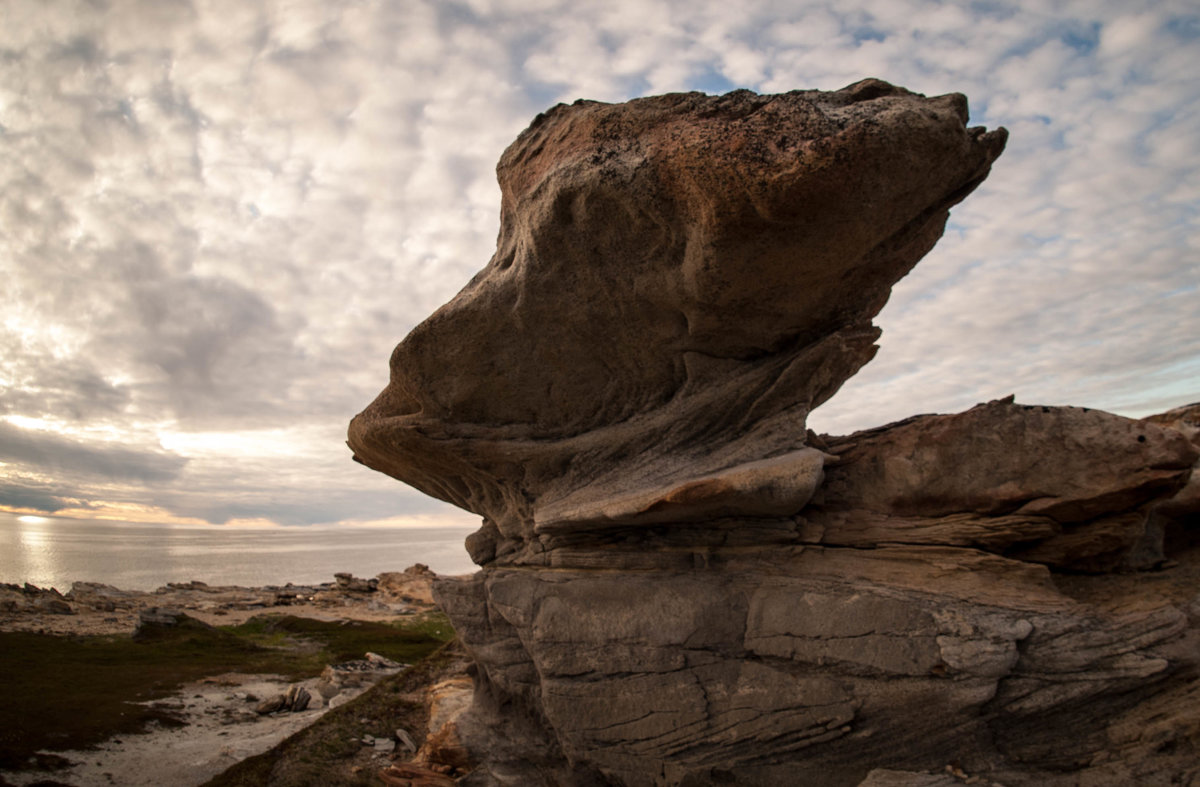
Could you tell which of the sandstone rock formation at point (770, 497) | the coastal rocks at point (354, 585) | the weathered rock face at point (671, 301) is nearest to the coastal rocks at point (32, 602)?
the coastal rocks at point (354, 585)

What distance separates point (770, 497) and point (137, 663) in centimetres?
2085

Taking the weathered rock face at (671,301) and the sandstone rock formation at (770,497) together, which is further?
the sandstone rock formation at (770,497)

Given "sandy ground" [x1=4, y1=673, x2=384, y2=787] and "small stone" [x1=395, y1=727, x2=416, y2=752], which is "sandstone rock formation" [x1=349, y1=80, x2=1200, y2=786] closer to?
"small stone" [x1=395, y1=727, x2=416, y2=752]

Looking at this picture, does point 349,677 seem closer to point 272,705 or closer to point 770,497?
point 272,705

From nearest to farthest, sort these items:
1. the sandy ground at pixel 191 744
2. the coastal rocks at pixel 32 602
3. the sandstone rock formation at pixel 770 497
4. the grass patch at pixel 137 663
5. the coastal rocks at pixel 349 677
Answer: the sandstone rock formation at pixel 770 497 → the sandy ground at pixel 191 744 → the grass patch at pixel 137 663 → the coastal rocks at pixel 349 677 → the coastal rocks at pixel 32 602

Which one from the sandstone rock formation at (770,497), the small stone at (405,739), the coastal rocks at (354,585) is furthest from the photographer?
the coastal rocks at (354,585)

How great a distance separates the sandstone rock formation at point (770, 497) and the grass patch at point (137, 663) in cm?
865

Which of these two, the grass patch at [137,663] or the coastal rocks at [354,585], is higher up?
the grass patch at [137,663]

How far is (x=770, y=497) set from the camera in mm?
7152

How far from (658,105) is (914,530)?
5779 mm

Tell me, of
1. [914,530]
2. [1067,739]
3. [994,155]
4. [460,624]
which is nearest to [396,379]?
[460,624]

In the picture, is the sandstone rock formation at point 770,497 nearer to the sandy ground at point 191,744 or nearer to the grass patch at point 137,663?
the sandy ground at point 191,744

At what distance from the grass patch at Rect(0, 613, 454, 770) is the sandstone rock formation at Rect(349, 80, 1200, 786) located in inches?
341

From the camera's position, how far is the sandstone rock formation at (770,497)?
20.4 feet
